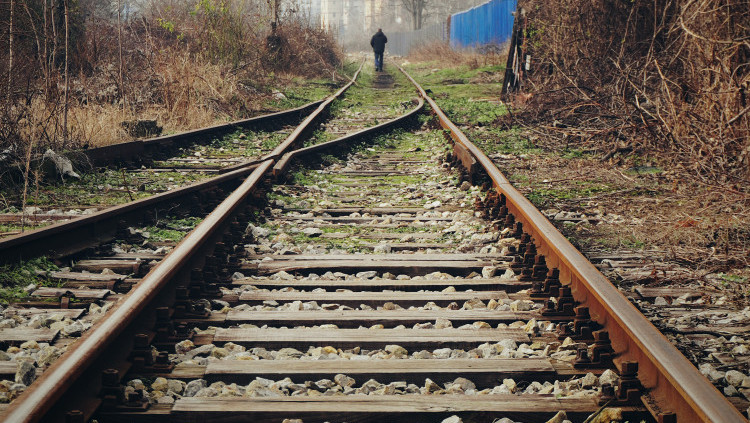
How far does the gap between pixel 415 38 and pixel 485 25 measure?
2306 cm

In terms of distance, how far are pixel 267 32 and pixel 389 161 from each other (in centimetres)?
1330

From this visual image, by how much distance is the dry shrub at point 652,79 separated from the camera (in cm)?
590

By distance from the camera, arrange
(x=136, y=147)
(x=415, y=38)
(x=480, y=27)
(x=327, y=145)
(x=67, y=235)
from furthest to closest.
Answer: (x=415, y=38) < (x=480, y=27) < (x=327, y=145) < (x=136, y=147) < (x=67, y=235)

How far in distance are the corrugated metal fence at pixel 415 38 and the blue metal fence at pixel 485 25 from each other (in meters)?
2.98

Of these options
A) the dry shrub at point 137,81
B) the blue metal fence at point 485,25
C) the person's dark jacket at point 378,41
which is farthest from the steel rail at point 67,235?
the person's dark jacket at point 378,41

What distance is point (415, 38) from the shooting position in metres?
54.4

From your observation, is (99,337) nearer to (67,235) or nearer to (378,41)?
(67,235)

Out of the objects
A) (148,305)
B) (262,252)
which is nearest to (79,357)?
(148,305)

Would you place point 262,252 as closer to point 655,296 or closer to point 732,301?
point 655,296

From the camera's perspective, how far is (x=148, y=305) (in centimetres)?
308

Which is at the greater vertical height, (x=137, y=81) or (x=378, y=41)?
(x=378, y=41)

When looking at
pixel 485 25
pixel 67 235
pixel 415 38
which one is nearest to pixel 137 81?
pixel 67 235

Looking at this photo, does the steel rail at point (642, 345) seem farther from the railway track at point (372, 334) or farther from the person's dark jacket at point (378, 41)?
the person's dark jacket at point (378, 41)

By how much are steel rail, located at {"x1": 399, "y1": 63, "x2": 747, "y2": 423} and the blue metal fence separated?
2308 cm
